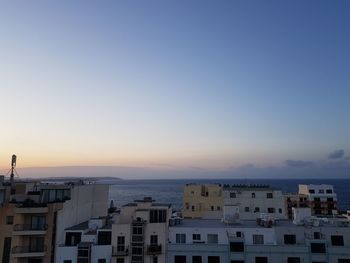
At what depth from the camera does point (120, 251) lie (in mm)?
50656

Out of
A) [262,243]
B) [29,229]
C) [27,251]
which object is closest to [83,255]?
[27,251]

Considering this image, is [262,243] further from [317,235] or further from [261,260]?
[317,235]

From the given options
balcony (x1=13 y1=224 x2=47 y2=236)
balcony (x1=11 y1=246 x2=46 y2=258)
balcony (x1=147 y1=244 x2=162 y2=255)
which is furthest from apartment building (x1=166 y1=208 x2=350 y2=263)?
balcony (x1=13 y1=224 x2=47 y2=236)

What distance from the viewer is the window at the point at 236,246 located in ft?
169

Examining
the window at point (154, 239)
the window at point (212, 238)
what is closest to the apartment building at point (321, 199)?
the window at point (212, 238)

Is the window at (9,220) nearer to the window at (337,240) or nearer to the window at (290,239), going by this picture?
the window at (290,239)

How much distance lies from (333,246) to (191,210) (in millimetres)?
39501

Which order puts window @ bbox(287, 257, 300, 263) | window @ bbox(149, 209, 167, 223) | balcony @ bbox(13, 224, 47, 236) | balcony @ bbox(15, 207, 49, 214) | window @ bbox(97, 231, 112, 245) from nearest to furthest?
window @ bbox(287, 257, 300, 263) → balcony @ bbox(13, 224, 47, 236) → window @ bbox(97, 231, 112, 245) → balcony @ bbox(15, 207, 49, 214) → window @ bbox(149, 209, 167, 223)

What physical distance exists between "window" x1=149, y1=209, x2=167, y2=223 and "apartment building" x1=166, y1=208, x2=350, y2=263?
2240 millimetres

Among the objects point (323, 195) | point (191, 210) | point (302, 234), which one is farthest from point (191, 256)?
point (323, 195)

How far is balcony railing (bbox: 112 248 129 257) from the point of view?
5019 cm

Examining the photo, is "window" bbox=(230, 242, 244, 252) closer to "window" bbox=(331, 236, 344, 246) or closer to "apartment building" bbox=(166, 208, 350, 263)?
"apartment building" bbox=(166, 208, 350, 263)

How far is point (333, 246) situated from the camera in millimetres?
50594

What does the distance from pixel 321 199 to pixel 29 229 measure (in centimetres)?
9171
